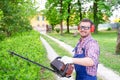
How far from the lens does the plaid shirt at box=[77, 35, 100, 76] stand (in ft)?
12.7

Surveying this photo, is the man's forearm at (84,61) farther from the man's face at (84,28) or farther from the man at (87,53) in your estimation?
the man's face at (84,28)

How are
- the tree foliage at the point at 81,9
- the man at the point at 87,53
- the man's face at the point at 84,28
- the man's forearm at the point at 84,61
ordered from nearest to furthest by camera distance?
the man's forearm at the point at 84,61
the man at the point at 87,53
the man's face at the point at 84,28
the tree foliage at the point at 81,9

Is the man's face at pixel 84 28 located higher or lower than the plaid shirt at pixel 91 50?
higher

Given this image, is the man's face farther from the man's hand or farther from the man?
the man's hand

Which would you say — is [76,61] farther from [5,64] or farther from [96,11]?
[96,11]

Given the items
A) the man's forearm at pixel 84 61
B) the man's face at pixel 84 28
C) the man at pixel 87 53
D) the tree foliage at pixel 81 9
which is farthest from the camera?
the tree foliage at pixel 81 9

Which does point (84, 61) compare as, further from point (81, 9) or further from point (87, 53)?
point (81, 9)

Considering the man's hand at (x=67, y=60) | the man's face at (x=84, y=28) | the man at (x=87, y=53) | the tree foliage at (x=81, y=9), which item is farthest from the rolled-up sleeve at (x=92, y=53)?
the tree foliage at (x=81, y=9)

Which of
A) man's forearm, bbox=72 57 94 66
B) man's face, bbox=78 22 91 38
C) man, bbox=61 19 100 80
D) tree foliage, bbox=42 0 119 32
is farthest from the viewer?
tree foliage, bbox=42 0 119 32

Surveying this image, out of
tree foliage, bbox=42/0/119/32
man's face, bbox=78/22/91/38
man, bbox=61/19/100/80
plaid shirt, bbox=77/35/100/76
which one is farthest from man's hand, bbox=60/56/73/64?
tree foliage, bbox=42/0/119/32

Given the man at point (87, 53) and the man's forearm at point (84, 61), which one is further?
the man at point (87, 53)

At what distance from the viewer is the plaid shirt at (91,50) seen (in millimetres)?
3875

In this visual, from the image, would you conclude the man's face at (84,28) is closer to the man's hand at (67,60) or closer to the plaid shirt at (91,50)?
the plaid shirt at (91,50)

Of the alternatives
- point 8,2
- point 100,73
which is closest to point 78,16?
point 8,2
